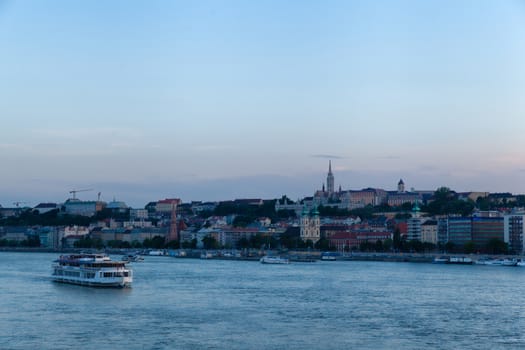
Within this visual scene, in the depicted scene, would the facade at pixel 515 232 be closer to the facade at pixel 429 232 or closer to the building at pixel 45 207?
the facade at pixel 429 232

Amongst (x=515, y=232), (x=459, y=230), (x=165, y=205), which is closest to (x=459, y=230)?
(x=459, y=230)

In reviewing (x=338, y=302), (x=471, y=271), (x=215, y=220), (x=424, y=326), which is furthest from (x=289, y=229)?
(x=424, y=326)

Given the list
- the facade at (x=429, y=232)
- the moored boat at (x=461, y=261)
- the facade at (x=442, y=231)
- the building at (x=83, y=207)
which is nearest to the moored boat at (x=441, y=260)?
the moored boat at (x=461, y=261)

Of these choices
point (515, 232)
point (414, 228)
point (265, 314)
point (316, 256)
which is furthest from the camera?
point (414, 228)

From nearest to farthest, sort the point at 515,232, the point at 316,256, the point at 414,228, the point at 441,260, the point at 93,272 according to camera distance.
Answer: the point at 93,272, the point at 441,260, the point at 515,232, the point at 316,256, the point at 414,228

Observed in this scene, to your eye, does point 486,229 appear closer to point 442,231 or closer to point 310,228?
point 442,231

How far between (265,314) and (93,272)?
6.30m

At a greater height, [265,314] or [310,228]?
[310,228]

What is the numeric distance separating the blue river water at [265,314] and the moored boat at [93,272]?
0.89 ft

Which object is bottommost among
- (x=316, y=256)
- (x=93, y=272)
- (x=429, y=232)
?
(x=93, y=272)

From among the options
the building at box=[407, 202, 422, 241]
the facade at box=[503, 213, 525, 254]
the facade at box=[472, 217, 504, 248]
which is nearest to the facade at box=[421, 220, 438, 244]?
the building at box=[407, 202, 422, 241]

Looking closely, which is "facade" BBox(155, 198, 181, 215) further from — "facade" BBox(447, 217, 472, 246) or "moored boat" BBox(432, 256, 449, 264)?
"moored boat" BBox(432, 256, 449, 264)

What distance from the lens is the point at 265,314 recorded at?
15594 mm

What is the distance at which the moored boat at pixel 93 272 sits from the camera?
20.7m
